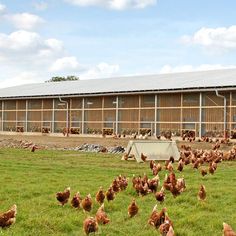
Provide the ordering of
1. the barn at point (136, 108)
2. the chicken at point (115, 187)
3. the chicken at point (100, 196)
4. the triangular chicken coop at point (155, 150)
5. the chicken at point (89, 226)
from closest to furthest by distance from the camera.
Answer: the chicken at point (89, 226)
the chicken at point (100, 196)
the chicken at point (115, 187)
the triangular chicken coop at point (155, 150)
the barn at point (136, 108)

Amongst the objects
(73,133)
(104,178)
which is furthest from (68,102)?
(104,178)

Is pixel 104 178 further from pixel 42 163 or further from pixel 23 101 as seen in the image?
pixel 23 101

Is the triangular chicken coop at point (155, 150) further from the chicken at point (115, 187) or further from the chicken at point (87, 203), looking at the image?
the chicken at point (87, 203)

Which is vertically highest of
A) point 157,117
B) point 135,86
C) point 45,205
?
point 135,86

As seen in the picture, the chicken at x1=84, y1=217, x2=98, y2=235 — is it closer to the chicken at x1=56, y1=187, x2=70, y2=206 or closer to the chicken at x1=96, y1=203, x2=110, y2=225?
the chicken at x1=96, y1=203, x2=110, y2=225

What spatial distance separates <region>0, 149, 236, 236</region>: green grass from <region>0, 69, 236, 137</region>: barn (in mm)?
17388

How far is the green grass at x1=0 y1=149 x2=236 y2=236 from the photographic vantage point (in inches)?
267

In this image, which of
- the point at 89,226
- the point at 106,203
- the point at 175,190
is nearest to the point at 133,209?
the point at 106,203

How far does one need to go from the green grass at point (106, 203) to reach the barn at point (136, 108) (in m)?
17.4

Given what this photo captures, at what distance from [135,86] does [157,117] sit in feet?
11.8

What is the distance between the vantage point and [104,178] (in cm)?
1199

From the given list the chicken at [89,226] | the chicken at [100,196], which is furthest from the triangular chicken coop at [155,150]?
the chicken at [89,226]

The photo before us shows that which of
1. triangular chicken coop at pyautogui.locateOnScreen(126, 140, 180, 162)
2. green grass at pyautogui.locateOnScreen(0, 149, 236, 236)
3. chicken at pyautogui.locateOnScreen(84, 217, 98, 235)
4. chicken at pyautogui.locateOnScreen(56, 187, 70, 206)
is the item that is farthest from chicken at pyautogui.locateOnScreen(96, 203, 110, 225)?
triangular chicken coop at pyautogui.locateOnScreen(126, 140, 180, 162)

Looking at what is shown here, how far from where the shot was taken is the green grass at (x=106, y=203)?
22.2 ft
